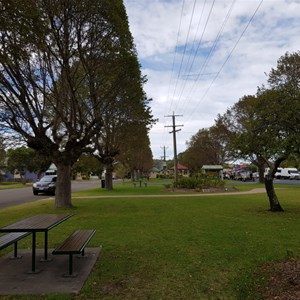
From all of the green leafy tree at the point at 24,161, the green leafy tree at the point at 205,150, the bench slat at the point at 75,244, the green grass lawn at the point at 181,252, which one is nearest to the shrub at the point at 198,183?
the green grass lawn at the point at 181,252

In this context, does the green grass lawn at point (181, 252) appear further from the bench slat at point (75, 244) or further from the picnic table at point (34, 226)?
the picnic table at point (34, 226)

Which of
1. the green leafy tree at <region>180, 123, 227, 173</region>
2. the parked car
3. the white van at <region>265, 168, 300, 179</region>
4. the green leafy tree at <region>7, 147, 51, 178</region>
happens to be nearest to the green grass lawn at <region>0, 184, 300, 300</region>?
the parked car

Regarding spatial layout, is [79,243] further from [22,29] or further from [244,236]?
[244,236]

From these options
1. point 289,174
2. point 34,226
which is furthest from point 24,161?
point 34,226

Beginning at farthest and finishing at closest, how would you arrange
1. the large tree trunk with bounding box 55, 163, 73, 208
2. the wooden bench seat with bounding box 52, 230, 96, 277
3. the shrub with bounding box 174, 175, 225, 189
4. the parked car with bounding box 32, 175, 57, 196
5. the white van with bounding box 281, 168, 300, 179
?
the white van with bounding box 281, 168, 300, 179
the shrub with bounding box 174, 175, 225, 189
the parked car with bounding box 32, 175, 57, 196
the large tree trunk with bounding box 55, 163, 73, 208
the wooden bench seat with bounding box 52, 230, 96, 277

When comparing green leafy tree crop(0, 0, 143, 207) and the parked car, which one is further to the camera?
the parked car

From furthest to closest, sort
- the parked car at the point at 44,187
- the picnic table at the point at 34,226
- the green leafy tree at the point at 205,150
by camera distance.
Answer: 1. the green leafy tree at the point at 205,150
2. the parked car at the point at 44,187
3. the picnic table at the point at 34,226

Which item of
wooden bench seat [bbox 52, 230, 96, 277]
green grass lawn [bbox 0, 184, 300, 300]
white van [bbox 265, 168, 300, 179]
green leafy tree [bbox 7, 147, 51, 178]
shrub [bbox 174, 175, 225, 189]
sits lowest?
green grass lawn [bbox 0, 184, 300, 300]

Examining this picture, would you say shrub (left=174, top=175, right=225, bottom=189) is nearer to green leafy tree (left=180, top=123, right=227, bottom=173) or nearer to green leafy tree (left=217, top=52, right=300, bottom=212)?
green leafy tree (left=217, top=52, right=300, bottom=212)

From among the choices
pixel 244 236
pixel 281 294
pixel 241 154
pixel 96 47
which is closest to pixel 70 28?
pixel 96 47

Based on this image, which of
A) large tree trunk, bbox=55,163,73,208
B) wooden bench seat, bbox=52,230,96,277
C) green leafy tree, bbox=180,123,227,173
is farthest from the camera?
green leafy tree, bbox=180,123,227,173

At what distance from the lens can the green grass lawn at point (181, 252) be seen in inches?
200

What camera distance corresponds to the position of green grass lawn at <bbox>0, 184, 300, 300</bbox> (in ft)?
16.7

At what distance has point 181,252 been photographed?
7.28m
